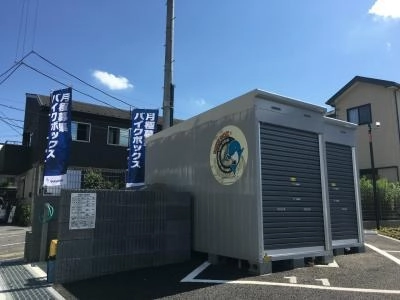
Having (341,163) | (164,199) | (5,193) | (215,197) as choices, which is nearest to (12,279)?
(164,199)

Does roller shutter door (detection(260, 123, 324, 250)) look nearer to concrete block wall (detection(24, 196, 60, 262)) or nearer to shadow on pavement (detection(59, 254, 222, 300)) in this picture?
shadow on pavement (detection(59, 254, 222, 300))

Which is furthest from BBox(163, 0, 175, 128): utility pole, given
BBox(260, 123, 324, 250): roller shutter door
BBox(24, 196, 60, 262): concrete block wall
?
BBox(260, 123, 324, 250): roller shutter door

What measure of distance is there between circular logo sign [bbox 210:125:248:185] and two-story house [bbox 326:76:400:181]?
49.2ft

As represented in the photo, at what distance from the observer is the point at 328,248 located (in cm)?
888

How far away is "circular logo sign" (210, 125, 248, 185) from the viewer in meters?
8.34

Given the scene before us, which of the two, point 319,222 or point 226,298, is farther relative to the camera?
point 319,222

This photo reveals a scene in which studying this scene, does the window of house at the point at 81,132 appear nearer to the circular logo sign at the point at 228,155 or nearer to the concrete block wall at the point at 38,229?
the concrete block wall at the point at 38,229

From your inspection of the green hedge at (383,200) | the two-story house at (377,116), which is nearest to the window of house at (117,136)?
the two-story house at (377,116)

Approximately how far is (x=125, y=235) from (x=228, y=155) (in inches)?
106

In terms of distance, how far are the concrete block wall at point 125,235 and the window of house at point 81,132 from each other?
58.2 feet

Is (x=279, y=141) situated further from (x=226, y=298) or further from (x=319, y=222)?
(x=226, y=298)

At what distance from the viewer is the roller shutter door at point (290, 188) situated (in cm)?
810

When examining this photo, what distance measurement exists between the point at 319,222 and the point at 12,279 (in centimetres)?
637

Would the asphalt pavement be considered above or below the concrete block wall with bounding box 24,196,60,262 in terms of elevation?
below
